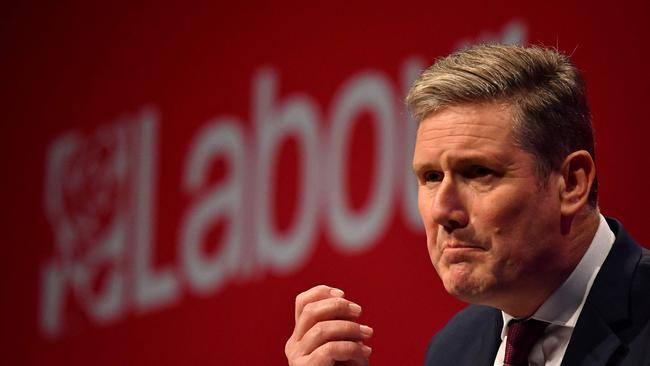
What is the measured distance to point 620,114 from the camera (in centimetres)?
248

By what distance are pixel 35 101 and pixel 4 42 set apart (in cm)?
30

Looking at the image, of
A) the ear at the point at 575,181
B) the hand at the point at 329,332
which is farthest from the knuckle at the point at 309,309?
the ear at the point at 575,181

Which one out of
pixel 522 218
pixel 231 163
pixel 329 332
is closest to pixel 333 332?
pixel 329 332

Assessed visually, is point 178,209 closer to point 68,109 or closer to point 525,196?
point 68,109

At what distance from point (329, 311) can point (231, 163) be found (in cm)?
164

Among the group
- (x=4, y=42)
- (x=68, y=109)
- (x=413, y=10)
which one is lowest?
(x=413, y=10)

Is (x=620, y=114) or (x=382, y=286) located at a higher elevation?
(x=620, y=114)

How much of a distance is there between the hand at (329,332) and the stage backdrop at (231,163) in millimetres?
940

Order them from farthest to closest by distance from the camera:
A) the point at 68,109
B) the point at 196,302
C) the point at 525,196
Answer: the point at 68,109 < the point at 196,302 < the point at 525,196

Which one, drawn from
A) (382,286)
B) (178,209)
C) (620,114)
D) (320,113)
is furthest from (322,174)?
(620,114)

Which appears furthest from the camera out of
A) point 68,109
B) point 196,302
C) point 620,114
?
point 68,109

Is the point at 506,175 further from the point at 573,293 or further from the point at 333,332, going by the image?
the point at 333,332

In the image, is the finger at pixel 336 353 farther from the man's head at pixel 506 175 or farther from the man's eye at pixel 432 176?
the man's eye at pixel 432 176

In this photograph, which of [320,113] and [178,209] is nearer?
[320,113]
